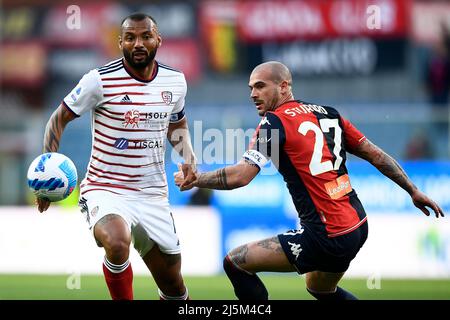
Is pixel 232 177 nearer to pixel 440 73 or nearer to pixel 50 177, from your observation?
pixel 50 177

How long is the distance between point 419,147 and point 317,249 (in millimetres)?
10190

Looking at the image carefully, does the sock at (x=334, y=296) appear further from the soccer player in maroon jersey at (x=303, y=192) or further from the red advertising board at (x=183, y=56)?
the red advertising board at (x=183, y=56)

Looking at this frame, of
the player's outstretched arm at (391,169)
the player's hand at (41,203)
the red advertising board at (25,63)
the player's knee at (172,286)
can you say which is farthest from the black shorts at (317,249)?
the red advertising board at (25,63)

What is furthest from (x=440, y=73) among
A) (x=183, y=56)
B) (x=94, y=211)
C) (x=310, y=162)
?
(x=94, y=211)

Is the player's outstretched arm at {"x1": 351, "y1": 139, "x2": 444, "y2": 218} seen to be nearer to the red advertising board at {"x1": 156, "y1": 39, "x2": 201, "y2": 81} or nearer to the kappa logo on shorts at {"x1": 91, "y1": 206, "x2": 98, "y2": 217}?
the kappa logo on shorts at {"x1": 91, "y1": 206, "x2": 98, "y2": 217}

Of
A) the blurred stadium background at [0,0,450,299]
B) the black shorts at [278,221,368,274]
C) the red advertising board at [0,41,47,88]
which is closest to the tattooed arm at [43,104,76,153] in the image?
the black shorts at [278,221,368,274]

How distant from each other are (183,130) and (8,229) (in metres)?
7.37

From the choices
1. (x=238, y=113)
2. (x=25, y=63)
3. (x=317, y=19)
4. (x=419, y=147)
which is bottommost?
(x=419, y=147)

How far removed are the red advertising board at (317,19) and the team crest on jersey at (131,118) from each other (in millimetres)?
14833

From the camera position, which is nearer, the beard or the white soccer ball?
the white soccer ball

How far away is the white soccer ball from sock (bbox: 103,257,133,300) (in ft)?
2.35

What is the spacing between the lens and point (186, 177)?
24.7ft

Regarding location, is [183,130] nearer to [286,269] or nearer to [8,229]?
[286,269]

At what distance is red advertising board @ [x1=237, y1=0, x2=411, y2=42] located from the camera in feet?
74.0
